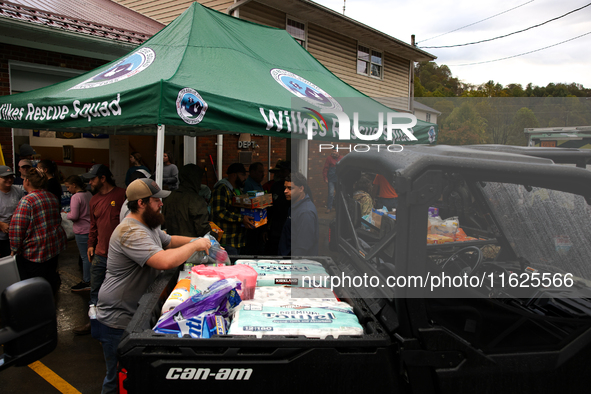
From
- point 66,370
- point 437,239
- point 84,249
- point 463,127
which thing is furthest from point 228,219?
point 463,127

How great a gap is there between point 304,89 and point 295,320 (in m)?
3.82

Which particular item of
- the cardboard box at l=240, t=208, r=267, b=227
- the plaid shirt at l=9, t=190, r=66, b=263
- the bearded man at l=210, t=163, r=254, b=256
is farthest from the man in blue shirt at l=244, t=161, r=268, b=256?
the plaid shirt at l=9, t=190, r=66, b=263

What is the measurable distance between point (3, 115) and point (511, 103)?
217 inches

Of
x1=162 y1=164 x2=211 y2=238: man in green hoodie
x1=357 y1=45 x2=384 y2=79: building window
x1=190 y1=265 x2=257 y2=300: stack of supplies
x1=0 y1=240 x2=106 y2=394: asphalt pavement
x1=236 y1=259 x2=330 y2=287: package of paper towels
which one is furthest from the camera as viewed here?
x1=357 y1=45 x2=384 y2=79: building window

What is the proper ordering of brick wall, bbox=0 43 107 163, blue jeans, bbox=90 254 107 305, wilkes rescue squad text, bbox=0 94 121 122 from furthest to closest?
brick wall, bbox=0 43 107 163 → blue jeans, bbox=90 254 107 305 → wilkes rescue squad text, bbox=0 94 121 122

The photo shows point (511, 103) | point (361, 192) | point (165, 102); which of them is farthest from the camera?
point (165, 102)

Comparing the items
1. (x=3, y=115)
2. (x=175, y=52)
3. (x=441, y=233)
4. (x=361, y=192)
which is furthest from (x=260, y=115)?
(x=3, y=115)

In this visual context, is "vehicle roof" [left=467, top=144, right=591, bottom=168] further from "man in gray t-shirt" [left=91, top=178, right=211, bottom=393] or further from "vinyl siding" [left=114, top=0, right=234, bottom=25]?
"vinyl siding" [left=114, top=0, right=234, bottom=25]

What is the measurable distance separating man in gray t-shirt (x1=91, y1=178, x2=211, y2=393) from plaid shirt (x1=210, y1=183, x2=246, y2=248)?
7.46 ft

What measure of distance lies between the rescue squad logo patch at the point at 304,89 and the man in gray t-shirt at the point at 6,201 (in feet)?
11.6

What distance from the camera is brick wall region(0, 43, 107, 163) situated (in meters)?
7.08

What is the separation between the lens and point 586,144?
6.91ft

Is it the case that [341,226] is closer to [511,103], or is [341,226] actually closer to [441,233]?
[441,233]

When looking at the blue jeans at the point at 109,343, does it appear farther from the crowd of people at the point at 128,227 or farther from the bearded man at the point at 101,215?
the bearded man at the point at 101,215
